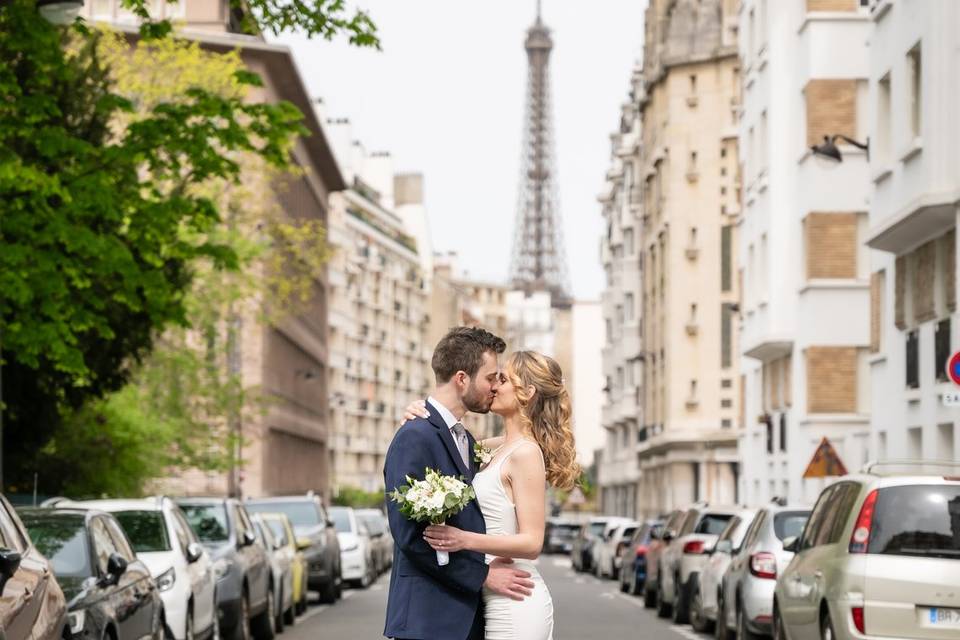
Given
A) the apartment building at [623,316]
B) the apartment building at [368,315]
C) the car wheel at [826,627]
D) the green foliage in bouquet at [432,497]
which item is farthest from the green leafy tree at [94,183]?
the apartment building at [368,315]

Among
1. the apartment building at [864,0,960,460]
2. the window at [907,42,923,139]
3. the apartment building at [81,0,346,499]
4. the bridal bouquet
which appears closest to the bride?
the bridal bouquet

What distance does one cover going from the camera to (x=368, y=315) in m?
152

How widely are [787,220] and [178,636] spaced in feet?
106

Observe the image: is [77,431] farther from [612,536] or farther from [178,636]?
[178,636]

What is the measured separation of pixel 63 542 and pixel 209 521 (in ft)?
29.1

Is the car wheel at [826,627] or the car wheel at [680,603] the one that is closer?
the car wheel at [826,627]

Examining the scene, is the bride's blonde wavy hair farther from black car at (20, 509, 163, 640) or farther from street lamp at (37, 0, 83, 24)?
street lamp at (37, 0, 83, 24)

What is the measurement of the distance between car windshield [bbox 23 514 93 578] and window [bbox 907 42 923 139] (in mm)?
19707

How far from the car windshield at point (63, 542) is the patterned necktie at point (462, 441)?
6884 mm

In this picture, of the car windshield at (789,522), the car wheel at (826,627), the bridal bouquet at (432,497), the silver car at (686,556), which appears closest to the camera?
the bridal bouquet at (432,497)

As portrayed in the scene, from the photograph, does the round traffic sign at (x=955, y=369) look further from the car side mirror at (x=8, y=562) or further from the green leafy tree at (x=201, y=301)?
the green leafy tree at (x=201, y=301)

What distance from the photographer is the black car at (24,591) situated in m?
10.1

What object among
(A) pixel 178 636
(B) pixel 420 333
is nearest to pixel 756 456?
(A) pixel 178 636

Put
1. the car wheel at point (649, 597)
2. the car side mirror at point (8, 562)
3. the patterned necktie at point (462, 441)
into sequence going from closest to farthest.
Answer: the patterned necktie at point (462, 441), the car side mirror at point (8, 562), the car wheel at point (649, 597)
